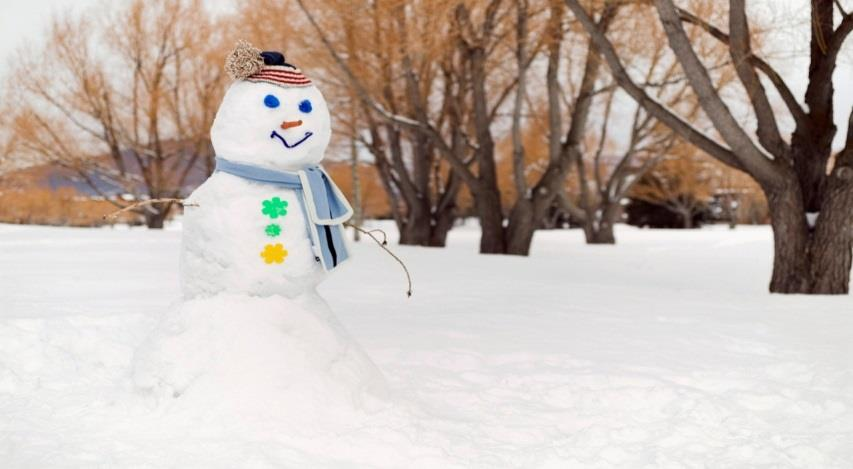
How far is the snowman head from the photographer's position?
124 inches

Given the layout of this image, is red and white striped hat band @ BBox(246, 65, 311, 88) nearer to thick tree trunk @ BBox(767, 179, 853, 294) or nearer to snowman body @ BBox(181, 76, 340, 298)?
snowman body @ BBox(181, 76, 340, 298)

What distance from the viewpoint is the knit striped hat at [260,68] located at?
318 cm

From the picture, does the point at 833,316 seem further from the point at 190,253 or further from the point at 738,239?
the point at 738,239

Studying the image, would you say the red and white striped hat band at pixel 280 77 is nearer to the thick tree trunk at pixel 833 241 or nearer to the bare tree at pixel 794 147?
the bare tree at pixel 794 147

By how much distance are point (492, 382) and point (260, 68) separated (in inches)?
84.8

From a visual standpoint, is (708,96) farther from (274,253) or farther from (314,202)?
(274,253)

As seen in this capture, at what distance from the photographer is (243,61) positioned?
10.4 ft

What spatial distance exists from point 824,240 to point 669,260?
18.6 feet

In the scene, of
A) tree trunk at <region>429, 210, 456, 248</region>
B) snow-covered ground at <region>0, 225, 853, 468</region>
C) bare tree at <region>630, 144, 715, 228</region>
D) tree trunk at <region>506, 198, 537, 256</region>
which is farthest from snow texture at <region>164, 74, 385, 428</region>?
bare tree at <region>630, 144, 715, 228</region>

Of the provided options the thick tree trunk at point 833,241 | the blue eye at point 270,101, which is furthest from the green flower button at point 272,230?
the thick tree trunk at point 833,241

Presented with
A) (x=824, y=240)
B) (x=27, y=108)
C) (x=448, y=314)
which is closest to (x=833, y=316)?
(x=824, y=240)

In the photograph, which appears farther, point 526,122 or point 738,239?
point 526,122

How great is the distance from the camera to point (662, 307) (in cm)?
603

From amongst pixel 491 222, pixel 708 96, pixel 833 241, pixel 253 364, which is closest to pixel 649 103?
pixel 708 96
